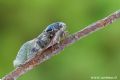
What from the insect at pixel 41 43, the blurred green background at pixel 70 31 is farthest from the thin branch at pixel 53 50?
the blurred green background at pixel 70 31

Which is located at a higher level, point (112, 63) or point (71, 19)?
point (71, 19)

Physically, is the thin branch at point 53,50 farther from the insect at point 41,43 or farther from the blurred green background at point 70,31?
the blurred green background at point 70,31

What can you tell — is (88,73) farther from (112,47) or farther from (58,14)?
(58,14)

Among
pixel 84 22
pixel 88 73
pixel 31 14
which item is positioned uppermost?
pixel 31 14

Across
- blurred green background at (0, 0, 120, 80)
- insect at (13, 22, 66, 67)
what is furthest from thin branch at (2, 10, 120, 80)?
blurred green background at (0, 0, 120, 80)

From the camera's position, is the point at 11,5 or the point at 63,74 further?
the point at 11,5

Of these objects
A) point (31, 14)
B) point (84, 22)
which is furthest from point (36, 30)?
point (84, 22)

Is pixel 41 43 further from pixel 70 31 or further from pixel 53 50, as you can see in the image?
pixel 70 31

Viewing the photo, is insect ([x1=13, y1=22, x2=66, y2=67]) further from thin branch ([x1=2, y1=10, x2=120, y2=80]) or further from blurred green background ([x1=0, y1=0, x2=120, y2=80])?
blurred green background ([x1=0, y1=0, x2=120, y2=80])

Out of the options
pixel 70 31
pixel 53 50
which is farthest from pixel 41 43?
pixel 70 31
